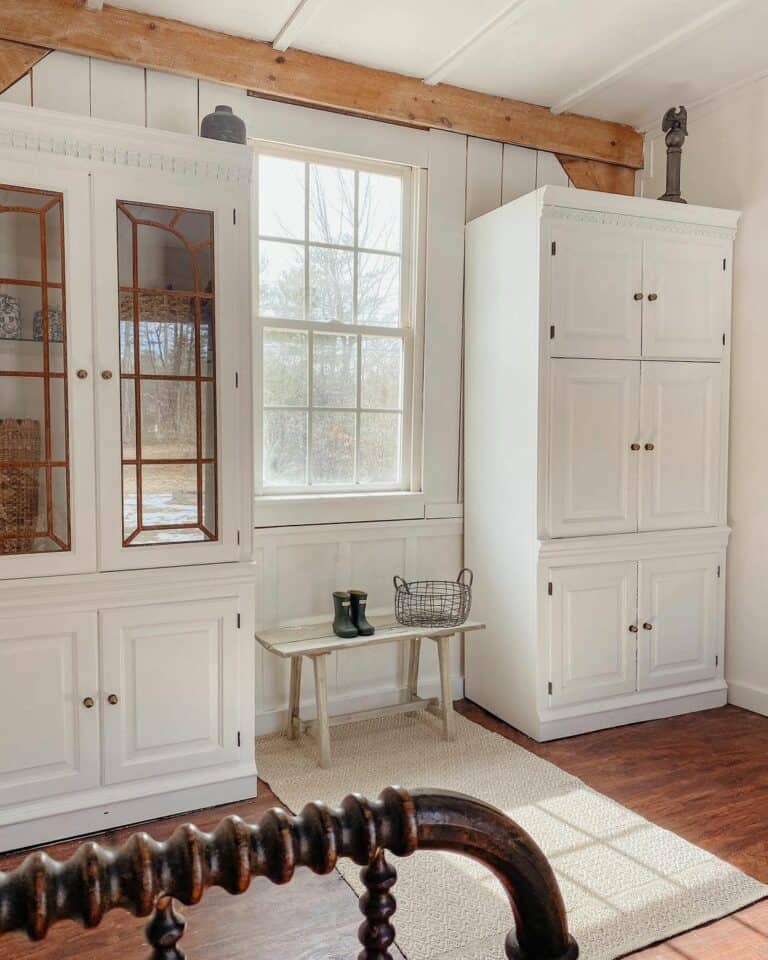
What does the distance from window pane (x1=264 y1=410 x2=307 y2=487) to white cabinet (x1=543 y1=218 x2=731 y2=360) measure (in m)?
1.13

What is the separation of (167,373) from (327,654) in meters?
1.26

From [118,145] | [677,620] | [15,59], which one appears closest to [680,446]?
[677,620]

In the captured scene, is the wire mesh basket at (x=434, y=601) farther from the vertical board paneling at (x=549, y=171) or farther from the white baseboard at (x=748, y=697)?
the vertical board paneling at (x=549, y=171)

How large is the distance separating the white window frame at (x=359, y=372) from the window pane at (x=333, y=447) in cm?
5

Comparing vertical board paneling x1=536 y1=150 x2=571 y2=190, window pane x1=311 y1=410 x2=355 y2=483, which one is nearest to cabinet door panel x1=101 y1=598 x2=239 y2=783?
window pane x1=311 y1=410 x2=355 y2=483

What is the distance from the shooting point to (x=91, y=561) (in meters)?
2.48

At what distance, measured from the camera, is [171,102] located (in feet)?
9.93

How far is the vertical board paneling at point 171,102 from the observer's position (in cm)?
299

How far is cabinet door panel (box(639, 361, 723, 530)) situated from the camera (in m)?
3.42

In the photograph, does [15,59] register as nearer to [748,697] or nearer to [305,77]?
[305,77]

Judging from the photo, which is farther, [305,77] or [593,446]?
Result: [593,446]

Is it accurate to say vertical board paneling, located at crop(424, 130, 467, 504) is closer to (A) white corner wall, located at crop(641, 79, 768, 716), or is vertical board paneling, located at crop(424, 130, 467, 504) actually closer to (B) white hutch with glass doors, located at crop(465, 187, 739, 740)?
(B) white hutch with glass doors, located at crop(465, 187, 739, 740)

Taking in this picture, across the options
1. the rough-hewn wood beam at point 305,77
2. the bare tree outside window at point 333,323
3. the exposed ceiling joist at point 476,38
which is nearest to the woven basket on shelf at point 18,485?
the bare tree outside window at point 333,323

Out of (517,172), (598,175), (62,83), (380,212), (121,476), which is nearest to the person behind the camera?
(121,476)
